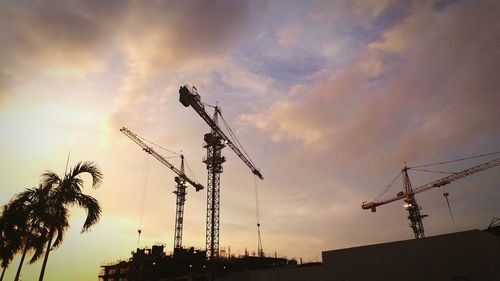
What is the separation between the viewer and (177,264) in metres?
83.8

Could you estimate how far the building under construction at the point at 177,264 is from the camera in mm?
82750

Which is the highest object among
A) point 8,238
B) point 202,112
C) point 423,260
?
point 202,112

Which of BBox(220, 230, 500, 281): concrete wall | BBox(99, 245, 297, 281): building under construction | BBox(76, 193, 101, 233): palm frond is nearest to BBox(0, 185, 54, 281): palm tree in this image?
BBox(76, 193, 101, 233): palm frond

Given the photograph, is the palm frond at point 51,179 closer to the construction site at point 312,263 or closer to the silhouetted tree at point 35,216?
the silhouetted tree at point 35,216

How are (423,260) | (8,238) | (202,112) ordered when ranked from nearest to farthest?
(8,238), (423,260), (202,112)

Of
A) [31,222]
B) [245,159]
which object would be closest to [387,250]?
[31,222]

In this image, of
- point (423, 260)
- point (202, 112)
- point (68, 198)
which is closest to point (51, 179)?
point (68, 198)

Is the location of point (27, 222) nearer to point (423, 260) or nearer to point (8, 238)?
point (8, 238)

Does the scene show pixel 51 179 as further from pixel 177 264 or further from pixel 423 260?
pixel 177 264

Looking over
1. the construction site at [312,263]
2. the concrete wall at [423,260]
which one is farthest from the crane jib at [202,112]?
the concrete wall at [423,260]

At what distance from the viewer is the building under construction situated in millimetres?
82750

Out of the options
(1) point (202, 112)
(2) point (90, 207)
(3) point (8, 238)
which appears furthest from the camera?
(1) point (202, 112)

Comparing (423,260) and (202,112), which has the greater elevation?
(202,112)

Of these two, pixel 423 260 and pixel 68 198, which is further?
pixel 423 260
